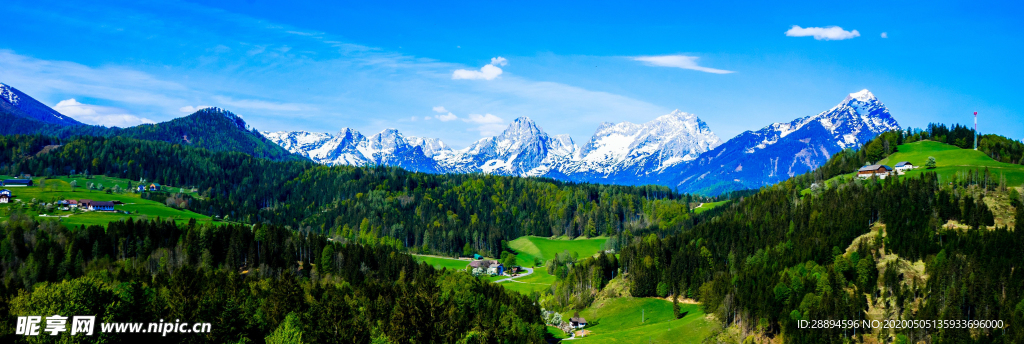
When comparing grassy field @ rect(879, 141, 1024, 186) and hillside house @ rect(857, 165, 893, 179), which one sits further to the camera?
hillside house @ rect(857, 165, 893, 179)

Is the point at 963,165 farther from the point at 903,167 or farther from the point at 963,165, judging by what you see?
the point at 903,167

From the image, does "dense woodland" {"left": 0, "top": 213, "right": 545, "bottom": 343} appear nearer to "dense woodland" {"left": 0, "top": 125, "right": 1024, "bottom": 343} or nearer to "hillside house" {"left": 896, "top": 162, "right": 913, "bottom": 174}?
"dense woodland" {"left": 0, "top": 125, "right": 1024, "bottom": 343}

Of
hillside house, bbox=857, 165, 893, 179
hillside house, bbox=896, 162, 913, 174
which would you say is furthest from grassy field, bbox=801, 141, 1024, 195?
hillside house, bbox=857, 165, 893, 179

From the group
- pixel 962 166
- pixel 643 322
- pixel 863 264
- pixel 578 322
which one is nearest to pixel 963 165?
pixel 962 166

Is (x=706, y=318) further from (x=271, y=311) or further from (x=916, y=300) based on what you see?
(x=271, y=311)

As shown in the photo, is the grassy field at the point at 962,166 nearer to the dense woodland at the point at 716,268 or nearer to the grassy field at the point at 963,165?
the grassy field at the point at 963,165

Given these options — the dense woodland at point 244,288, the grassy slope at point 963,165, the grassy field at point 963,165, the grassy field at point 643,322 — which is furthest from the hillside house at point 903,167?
the dense woodland at point 244,288

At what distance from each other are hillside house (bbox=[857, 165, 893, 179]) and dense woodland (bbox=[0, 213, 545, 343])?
398 feet

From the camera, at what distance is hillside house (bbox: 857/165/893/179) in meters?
185

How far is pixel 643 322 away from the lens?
14888 centimetres

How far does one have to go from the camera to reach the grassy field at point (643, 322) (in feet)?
420

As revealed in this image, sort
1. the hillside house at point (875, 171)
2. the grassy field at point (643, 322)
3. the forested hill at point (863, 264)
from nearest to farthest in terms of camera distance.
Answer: the forested hill at point (863, 264) < the grassy field at point (643, 322) < the hillside house at point (875, 171)

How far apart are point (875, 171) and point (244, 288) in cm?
18033

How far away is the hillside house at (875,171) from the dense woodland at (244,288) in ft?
398
